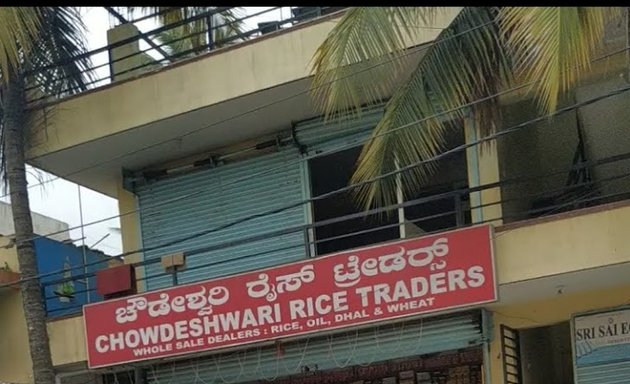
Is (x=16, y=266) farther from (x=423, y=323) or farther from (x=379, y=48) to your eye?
(x=379, y=48)

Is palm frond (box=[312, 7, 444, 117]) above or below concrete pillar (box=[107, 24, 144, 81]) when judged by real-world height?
below

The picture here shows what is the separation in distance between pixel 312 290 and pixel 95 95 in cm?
366

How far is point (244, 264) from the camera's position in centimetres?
1101

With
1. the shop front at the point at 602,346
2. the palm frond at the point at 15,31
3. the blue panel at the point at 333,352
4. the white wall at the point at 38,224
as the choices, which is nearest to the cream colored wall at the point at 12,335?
the blue panel at the point at 333,352

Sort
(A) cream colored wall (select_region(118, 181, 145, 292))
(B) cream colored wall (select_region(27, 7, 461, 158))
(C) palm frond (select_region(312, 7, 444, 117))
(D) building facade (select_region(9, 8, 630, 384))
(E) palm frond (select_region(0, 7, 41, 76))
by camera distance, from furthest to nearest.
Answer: (A) cream colored wall (select_region(118, 181, 145, 292))
(B) cream colored wall (select_region(27, 7, 461, 158))
(E) palm frond (select_region(0, 7, 41, 76))
(D) building facade (select_region(9, 8, 630, 384))
(C) palm frond (select_region(312, 7, 444, 117))

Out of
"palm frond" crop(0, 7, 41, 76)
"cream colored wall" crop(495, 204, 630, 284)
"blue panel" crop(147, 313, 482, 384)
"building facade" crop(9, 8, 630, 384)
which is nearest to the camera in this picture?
"cream colored wall" crop(495, 204, 630, 284)

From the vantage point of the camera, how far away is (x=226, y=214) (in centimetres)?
1120

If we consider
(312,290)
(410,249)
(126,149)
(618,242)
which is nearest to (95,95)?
(126,149)

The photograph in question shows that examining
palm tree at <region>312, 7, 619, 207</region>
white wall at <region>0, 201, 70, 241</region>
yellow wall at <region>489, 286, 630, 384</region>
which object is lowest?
yellow wall at <region>489, 286, 630, 384</region>

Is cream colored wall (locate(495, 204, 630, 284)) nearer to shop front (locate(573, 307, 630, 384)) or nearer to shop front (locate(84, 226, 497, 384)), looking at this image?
shop front (locate(84, 226, 497, 384))

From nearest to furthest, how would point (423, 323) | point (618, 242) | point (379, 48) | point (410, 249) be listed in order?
point (379, 48) < point (618, 242) < point (410, 249) < point (423, 323)

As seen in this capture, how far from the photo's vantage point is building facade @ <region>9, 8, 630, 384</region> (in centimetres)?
848

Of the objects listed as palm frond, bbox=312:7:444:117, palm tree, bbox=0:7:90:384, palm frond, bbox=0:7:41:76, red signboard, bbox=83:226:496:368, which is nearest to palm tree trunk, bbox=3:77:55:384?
palm tree, bbox=0:7:90:384

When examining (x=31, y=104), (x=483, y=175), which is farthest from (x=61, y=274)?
(x=483, y=175)
